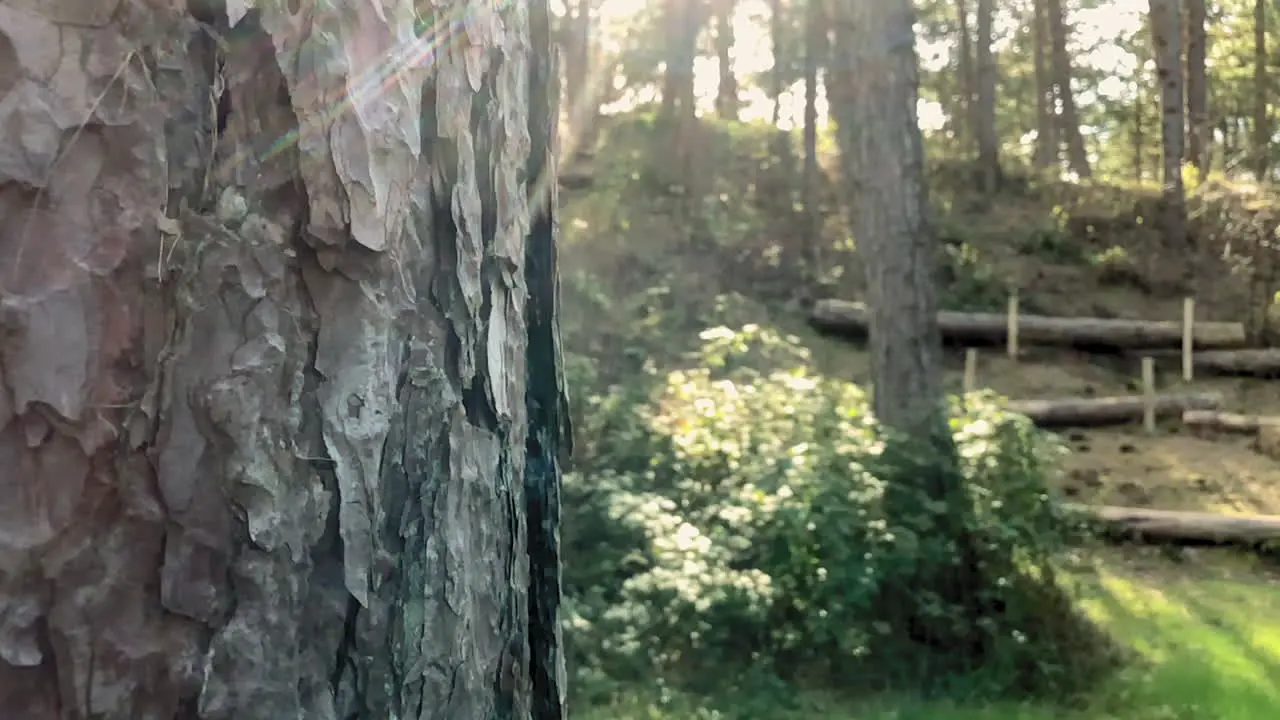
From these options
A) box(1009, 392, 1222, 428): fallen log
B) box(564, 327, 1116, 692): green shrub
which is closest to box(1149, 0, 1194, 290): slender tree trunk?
box(1009, 392, 1222, 428): fallen log

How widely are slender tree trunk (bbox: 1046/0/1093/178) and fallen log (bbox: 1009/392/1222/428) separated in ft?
30.0

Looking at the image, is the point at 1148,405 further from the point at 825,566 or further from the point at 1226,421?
the point at 825,566

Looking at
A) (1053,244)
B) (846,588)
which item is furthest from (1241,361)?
(846,588)

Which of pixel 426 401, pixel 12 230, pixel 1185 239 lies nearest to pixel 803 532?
pixel 426 401

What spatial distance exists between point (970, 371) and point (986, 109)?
699cm

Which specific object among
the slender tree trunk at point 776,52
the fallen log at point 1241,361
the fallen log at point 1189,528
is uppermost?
the slender tree trunk at point 776,52


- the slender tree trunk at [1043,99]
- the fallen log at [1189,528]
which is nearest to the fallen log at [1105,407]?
the fallen log at [1189,528]

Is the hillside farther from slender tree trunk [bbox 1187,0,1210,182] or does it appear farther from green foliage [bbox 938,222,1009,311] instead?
slender tree trunk [bbox 1187,0,1210,182]

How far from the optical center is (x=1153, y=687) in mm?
5688

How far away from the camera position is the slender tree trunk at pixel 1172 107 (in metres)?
16.9

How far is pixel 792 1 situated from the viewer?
1995 centimetres

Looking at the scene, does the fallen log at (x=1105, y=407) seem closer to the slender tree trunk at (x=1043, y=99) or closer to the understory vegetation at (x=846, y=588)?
the understory vegetation at (x=846, y=588)

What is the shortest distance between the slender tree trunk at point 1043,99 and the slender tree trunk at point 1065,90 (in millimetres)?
335

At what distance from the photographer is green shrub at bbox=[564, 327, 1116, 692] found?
5.79 meters
